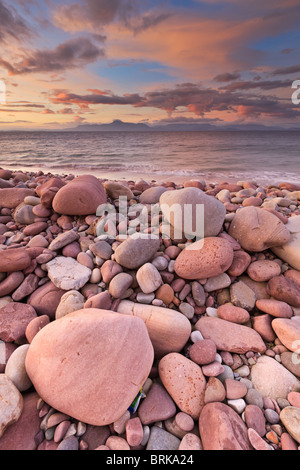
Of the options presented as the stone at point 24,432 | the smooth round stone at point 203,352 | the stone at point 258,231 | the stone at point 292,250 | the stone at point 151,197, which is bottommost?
the stone at point 24,432

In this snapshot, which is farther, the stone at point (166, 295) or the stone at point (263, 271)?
the stone at point (263, 271)

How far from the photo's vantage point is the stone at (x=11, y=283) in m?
1.99

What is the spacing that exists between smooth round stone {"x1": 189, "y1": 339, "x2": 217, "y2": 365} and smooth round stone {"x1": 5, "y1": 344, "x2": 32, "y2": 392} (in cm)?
117

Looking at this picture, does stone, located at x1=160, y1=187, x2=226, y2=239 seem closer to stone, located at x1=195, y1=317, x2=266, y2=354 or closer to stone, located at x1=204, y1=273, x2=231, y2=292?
stone, located at x1=204, y1=273, x2=231, y2=292

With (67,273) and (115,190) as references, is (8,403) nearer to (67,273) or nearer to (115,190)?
(67,273)

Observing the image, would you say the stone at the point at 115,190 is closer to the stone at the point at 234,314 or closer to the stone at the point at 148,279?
the stone at the point at 148,279

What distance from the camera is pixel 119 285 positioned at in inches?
76.0

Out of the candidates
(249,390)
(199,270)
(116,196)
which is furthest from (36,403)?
(116,196)

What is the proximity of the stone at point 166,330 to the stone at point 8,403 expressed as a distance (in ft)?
3.05

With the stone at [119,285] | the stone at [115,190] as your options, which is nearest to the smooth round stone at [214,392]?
the stone at [119,285]

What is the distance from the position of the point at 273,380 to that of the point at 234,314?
1.71 feet

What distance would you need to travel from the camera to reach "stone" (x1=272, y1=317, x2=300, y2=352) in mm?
1689

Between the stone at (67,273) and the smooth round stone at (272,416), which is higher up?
the stone at (67,273)
